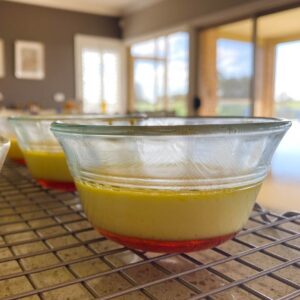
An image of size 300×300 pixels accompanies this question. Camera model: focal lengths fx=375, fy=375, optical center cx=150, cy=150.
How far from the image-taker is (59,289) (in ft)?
0.93

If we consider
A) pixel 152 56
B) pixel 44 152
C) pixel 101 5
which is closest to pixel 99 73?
pixel 152 56

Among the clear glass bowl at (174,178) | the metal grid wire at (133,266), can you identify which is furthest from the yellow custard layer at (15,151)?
the clear glass bowl at (174,178)

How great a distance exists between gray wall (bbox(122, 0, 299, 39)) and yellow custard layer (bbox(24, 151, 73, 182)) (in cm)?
291

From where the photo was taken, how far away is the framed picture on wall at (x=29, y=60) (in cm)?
421

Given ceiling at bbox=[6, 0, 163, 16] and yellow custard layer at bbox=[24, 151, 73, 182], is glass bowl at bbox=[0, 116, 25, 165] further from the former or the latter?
ceiling at bbox=[6, 0, 163, 16]

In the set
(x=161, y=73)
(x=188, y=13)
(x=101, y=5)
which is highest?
(x=101, y=5)

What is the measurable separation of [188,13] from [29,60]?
1855mm

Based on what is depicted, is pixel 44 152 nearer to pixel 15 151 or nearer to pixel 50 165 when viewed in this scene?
pixel 50 165

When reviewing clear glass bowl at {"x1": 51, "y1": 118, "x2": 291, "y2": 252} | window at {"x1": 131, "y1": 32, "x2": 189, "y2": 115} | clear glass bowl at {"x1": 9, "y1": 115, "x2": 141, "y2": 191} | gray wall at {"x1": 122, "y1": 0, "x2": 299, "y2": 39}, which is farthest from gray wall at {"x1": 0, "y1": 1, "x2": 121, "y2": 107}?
clear glass bowl at {"x1": 51, "y1": 118, "x2": 291, "y2": 252}

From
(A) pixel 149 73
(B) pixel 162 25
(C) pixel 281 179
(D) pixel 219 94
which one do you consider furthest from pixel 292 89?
(C) pixel 281 179

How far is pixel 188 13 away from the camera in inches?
149

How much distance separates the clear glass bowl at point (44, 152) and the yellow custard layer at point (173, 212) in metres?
A: 0.22

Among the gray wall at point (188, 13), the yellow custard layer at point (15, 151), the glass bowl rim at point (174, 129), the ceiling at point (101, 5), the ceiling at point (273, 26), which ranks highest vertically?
the ceiling at point (101, 5)

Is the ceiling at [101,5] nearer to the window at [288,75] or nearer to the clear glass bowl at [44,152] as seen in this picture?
the window at [288,75]
